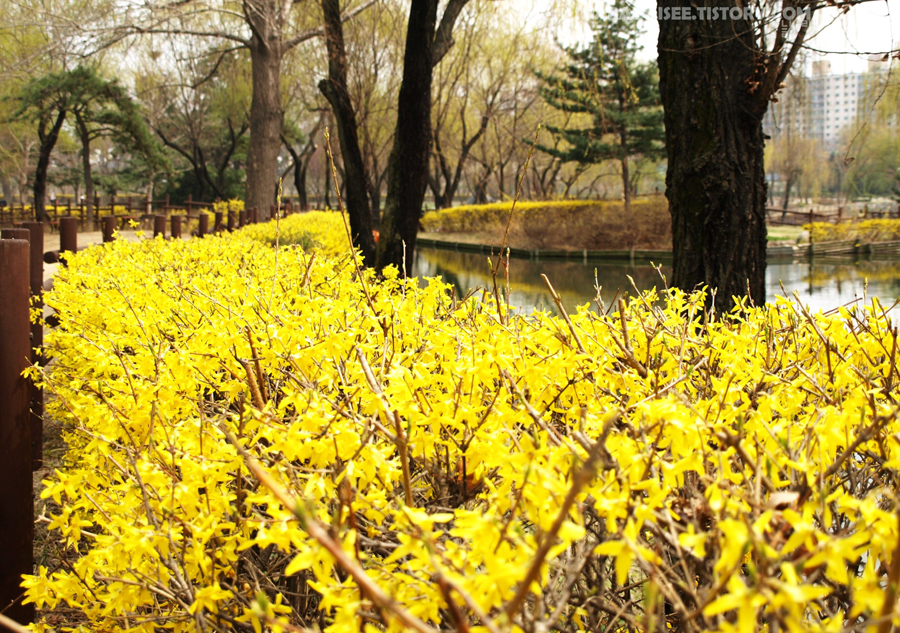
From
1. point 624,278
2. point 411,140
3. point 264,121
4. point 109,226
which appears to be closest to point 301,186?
point 264,121

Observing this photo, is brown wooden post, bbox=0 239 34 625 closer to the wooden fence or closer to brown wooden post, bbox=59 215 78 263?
the wooden fence

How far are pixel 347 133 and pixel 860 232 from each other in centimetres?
1845

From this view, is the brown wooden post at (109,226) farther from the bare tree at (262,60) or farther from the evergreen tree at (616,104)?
the evergreen tree at (616,104)

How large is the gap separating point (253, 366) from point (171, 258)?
3863 mm

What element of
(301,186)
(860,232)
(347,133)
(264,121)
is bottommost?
(860,232)

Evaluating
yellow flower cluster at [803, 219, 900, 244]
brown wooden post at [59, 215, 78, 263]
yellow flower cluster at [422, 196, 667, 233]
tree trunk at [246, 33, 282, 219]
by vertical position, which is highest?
tree trunk at [246, 33, 282, 219]

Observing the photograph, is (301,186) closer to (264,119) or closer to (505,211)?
(505,211)

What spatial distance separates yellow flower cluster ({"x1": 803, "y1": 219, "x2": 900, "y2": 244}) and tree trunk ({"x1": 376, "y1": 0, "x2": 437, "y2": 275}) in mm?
17343

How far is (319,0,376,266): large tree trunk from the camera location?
9.55 meters

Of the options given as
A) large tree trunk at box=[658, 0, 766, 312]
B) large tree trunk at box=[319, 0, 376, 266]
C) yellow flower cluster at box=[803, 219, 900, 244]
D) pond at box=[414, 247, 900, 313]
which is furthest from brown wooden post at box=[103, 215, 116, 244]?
yellow flower cluster at box=[803, 219, 900, 244]

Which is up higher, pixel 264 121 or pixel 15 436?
pixel 264 121

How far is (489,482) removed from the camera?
1343mm

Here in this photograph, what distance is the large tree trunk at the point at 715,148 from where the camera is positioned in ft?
14.9

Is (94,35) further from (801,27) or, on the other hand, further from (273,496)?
(273,496)
